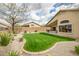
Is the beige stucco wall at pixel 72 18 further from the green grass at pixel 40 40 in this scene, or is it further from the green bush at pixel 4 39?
the green bush at pixel 4 39

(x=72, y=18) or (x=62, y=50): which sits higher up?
(x=72, y=18)

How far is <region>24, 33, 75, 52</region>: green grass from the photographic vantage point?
1627 mm

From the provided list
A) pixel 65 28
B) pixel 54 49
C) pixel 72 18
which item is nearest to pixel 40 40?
pixel 54 49

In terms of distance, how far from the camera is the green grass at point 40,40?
1627 mm

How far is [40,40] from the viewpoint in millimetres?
1631

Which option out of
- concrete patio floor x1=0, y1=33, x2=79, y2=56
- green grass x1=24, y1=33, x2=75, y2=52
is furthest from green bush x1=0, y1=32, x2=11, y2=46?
green grass x1=24, y1=33, x2=75, y2=52

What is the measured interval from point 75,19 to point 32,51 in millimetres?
607

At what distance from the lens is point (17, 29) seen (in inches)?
65.5

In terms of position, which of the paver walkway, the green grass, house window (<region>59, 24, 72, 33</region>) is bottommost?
the paver walkway

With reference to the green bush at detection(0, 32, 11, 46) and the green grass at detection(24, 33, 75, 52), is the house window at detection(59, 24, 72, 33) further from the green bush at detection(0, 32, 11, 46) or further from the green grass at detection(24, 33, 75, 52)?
the green bush at detection(0, 32, 11, 46)

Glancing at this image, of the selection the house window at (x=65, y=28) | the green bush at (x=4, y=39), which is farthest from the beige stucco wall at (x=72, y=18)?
the green bush at (x=4, y=39)

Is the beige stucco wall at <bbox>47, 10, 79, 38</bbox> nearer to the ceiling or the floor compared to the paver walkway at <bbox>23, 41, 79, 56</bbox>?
nearer to the ceiling

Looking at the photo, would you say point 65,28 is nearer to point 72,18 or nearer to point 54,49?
point 72,18

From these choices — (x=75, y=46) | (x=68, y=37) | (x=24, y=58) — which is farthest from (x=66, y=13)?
(x=24, y=58)
